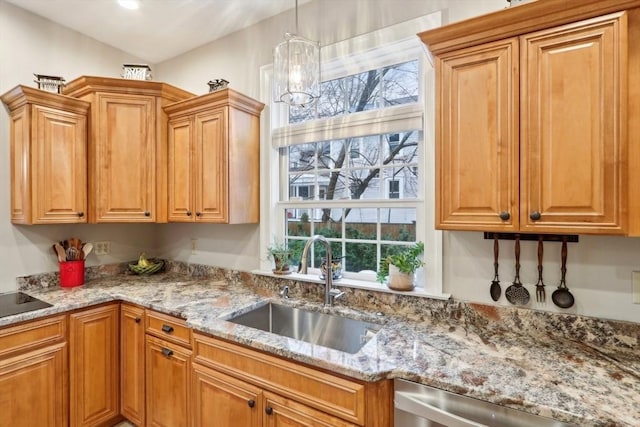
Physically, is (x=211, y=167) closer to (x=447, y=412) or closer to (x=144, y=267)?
(x=144, y=267)

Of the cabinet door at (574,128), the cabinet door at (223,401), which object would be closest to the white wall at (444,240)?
the cabinet door at (574,128)

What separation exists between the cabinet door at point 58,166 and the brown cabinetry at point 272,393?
1.45 metres

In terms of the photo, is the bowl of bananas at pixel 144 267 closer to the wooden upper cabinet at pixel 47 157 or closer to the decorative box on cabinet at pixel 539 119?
the wooden upper cabinet at pixel 47 157

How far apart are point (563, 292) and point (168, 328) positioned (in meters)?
2.05

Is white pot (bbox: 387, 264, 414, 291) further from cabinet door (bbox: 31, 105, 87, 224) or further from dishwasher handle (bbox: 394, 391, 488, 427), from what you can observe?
cabinet door (bbox: 31, 105, 87, 224)

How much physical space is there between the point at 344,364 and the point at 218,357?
72 centimetres

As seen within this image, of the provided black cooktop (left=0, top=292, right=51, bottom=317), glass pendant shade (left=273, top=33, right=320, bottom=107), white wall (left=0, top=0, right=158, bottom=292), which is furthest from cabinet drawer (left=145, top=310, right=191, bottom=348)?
glass pendant shade (left=273, top=33, right=320, bottom=107)

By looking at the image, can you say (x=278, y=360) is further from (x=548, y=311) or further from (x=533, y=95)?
(x=533, y=95)

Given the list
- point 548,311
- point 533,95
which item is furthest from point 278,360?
point 533,95

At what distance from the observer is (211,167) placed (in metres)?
2.31

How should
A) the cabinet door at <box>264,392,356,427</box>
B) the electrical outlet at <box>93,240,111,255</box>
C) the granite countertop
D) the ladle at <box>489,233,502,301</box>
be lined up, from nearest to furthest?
the granite countertop
the cabinet door at <box>264,392,356,427</box>
the ladle at <box>489,233,502,301</box>
the electrical outlet at <box>93,240,111,255</box>

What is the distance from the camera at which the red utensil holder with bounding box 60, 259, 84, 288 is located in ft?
7.90

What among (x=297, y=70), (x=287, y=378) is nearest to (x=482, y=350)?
(x=287, y=378)

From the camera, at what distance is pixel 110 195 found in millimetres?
2402
